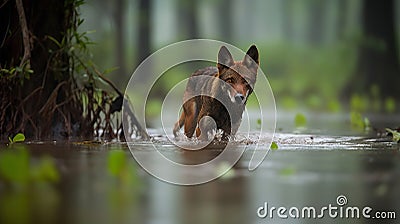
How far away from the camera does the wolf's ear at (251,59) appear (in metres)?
5.46

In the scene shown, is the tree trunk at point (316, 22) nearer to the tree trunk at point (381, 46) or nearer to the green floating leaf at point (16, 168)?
the tree trunk at point (381, 46)

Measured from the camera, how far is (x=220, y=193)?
2.94 m

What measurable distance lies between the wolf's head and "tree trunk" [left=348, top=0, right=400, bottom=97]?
11003 mm

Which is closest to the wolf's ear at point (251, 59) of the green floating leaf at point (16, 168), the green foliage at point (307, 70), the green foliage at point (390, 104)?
the green floating leaf at point (16, 168)

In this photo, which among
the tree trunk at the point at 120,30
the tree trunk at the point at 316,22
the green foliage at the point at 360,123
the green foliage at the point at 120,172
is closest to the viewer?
the green foliage at the point at 120,172

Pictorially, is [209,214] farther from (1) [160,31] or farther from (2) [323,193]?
(1) [160,31]

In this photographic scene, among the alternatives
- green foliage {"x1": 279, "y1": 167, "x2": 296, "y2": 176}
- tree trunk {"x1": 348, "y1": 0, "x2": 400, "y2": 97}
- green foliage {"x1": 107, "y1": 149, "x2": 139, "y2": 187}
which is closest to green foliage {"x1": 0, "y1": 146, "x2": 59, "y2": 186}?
green foliage {"x1": 107, "y1": 149, "x2": 139, "y2": 187}

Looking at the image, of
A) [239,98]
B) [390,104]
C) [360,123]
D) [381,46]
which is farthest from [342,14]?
[239,98]

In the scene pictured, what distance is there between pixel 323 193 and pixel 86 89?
3230 millimetres

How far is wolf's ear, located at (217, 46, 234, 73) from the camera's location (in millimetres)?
5383

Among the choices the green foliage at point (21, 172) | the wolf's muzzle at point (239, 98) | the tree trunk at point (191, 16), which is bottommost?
the green foliage at point (21, 172)

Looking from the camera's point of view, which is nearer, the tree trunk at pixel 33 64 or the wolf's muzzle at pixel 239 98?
the wolf's muzzle at pixel 239 98

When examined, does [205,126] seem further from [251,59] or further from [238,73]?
[251,59]

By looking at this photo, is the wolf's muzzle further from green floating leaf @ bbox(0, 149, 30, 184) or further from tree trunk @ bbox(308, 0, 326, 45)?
tree trunk @ bbox(308, 0, 326, 45)
